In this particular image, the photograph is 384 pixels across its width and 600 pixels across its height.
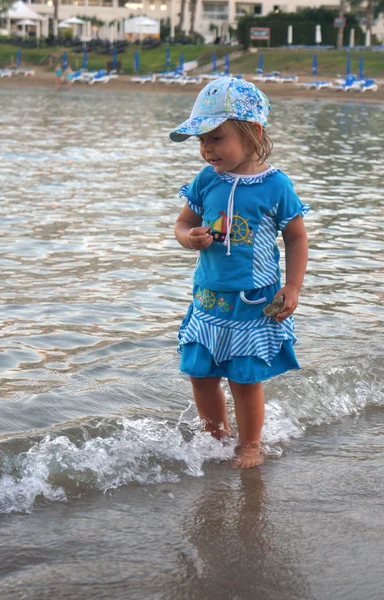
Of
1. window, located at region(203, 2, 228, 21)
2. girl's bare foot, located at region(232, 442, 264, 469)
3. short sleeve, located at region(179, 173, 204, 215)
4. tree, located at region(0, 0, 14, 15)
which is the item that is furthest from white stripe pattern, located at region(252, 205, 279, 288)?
window, located at region(203, 2, 228, 21)

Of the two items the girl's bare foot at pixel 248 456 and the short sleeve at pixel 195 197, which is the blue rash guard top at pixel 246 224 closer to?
the short sleeve at pixel 195 197

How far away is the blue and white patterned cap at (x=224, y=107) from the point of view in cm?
364

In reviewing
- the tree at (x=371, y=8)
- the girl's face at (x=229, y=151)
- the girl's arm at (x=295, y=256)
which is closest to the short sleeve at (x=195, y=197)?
the girl's face at (x=229, y=151)

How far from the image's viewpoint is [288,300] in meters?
3.68

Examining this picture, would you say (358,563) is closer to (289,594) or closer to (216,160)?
(289,594)

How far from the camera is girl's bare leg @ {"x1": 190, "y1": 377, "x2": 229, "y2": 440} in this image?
13.0ft

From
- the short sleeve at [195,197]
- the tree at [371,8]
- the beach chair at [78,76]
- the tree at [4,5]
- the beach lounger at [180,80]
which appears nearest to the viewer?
the short sleeve at [195,197]

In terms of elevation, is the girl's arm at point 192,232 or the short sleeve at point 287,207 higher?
the short sleeve at point 287,207

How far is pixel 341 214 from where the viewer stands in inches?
435

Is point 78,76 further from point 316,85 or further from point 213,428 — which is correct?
point 213,428

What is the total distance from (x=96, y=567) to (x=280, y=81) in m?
46.8

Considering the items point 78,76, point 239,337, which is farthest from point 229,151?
point 78,76

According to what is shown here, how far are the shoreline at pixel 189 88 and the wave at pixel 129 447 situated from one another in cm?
3850

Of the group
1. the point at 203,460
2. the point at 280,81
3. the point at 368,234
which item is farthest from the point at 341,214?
the point at 280,81
